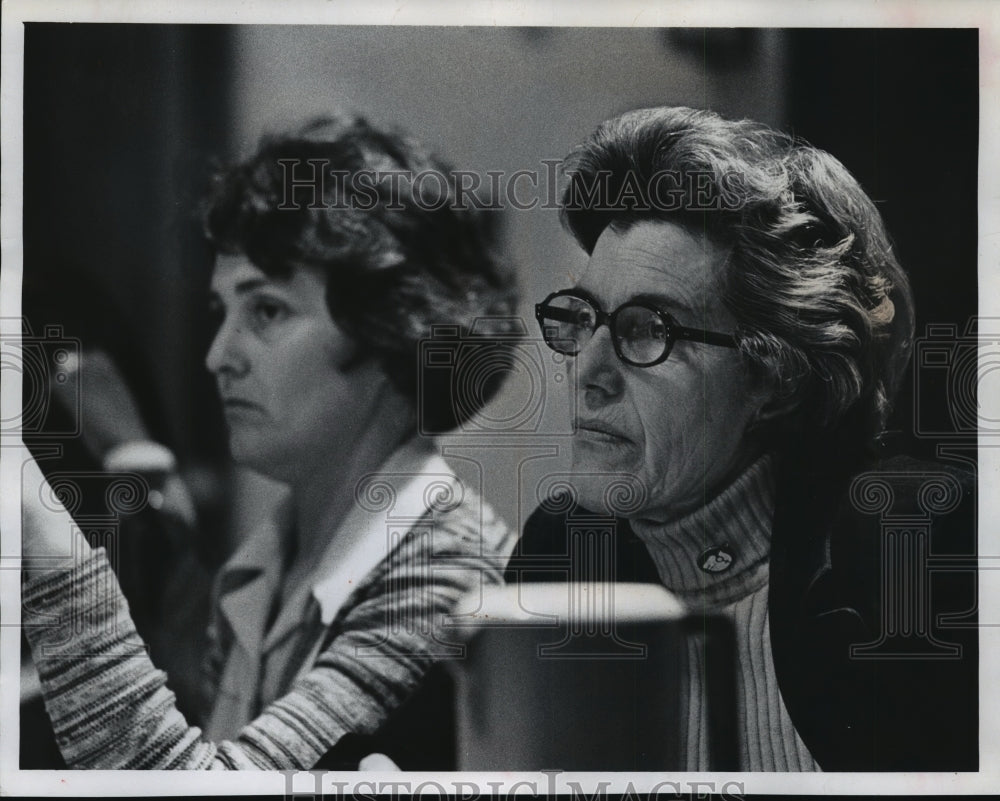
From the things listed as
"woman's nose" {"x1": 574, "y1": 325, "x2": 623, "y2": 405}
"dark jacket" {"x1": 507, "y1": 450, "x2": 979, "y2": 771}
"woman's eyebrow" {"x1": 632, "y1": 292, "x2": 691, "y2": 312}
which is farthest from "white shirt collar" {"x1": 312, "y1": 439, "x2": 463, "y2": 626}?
"woman's eyebrow" {"x1": 632, "y1": 292, "x2": 691, "y2": 312}

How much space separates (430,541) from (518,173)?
0.85 metres

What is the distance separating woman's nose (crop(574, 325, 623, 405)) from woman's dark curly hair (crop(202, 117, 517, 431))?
7.9 inches

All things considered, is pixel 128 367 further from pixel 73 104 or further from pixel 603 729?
pixel 603 729

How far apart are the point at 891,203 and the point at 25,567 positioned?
2.13 meters

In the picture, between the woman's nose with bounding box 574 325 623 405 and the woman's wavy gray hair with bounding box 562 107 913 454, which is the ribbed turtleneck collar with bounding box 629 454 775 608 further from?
the woman's nose with bounding box 574 325 623 405

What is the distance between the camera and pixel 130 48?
7.97 feet

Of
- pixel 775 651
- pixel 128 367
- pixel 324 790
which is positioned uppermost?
pixel 128 367

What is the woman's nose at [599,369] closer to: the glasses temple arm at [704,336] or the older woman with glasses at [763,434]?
the older woman with glasses at [763,434]

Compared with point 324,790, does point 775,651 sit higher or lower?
higher

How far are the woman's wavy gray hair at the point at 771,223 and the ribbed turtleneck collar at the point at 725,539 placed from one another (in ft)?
0.54

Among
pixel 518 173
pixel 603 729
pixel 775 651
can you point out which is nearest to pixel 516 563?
pixel 603 729

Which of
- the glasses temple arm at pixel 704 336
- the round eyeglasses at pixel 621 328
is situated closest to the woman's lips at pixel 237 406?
the round eyeglasses at pixel 621 328

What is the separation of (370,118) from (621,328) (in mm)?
735

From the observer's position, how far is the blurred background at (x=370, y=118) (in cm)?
241
